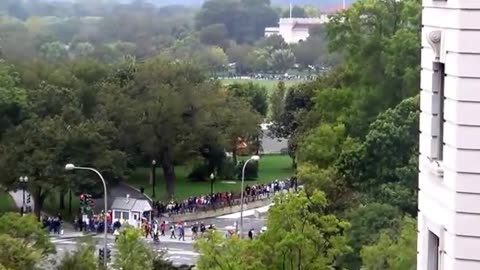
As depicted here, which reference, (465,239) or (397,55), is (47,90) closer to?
(397,55)

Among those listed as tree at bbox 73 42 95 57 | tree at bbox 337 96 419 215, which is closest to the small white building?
tree at bbox 337 96 419 215

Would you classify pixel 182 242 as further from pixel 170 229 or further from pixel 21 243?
pixel 21 243

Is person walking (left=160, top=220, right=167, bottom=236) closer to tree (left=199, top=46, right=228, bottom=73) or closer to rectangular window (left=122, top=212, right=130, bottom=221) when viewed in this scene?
rectangular window (left=122, top=212, right=130, bottom=221)

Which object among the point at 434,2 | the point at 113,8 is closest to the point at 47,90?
the point at 434,2

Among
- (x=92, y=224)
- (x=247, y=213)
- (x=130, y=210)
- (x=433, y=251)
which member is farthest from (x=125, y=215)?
(x=433, y=251)

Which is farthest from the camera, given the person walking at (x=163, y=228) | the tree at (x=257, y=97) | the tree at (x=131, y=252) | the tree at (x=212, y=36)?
the tree at (x=212, y=36)

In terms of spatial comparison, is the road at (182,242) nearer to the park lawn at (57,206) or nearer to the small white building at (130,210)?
the small white building at (130,210)

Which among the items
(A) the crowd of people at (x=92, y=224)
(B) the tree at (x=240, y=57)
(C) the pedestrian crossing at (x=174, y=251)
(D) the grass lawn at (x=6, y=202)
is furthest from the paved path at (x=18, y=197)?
(B) the tree at (x=240, y=57)
